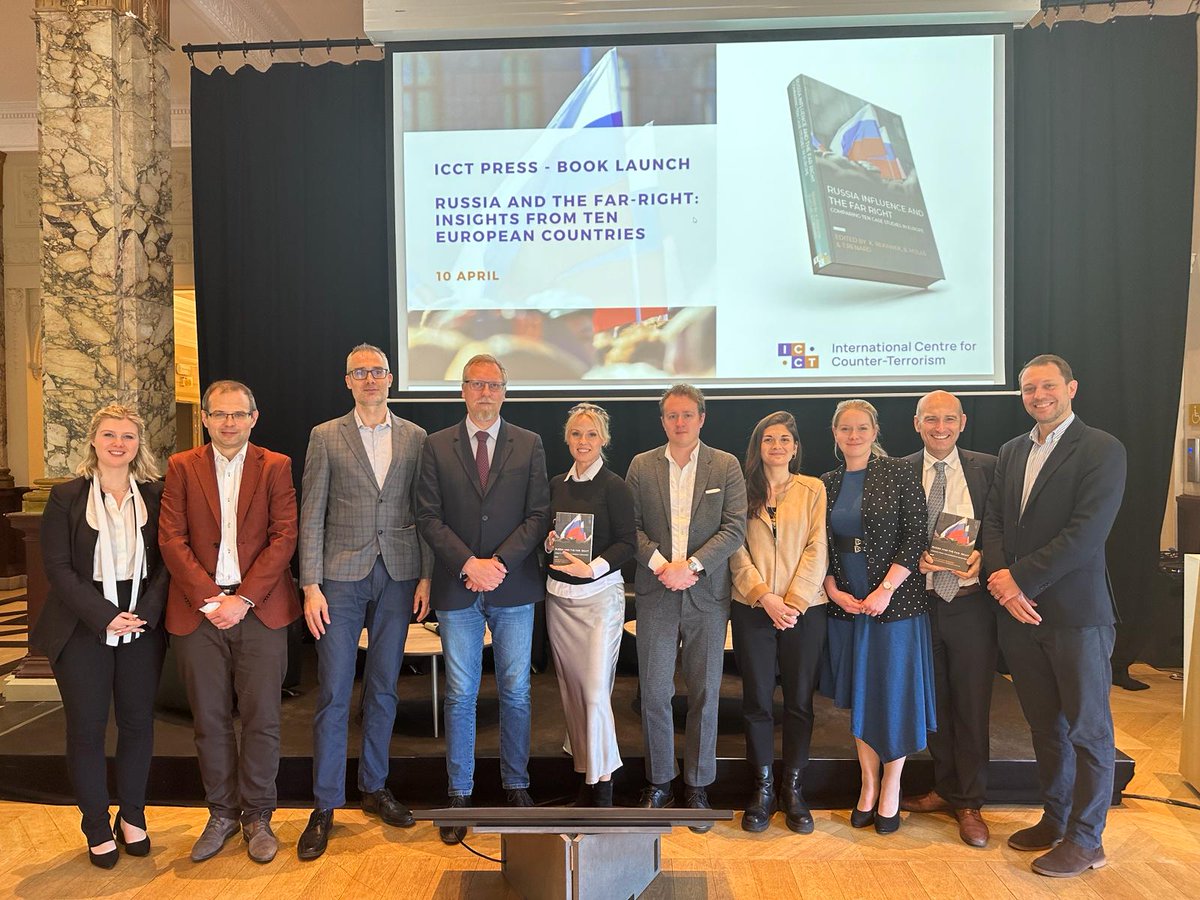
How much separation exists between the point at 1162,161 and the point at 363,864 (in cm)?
543

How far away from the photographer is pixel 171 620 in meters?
2.90

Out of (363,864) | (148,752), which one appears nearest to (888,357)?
(363,864)

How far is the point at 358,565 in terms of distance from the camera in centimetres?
302

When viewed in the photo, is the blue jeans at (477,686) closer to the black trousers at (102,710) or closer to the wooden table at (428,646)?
the wooden table at (428,646)

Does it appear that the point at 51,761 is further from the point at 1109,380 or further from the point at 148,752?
the point at 1109,380

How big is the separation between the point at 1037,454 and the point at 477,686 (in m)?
2.11

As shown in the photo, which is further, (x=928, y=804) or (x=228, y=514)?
(x=928, y=804)

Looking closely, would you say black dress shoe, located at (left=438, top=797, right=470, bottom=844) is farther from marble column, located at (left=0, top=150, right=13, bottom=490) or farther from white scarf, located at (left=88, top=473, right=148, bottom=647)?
marble column, located at (left=0, top=150, right=13, bottom=490)

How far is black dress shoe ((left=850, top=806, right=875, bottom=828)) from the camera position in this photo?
3.15 m

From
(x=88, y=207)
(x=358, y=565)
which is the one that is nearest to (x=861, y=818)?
(x=358, y=565)

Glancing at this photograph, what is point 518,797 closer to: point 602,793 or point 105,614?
point 602,793

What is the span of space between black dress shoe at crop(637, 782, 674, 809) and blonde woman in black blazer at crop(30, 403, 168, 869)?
1718mm

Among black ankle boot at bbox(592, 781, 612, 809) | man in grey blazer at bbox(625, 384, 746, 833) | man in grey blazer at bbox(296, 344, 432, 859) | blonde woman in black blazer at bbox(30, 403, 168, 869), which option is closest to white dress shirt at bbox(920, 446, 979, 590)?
man in grey blazer at bbox(625, 384, 746, 833)

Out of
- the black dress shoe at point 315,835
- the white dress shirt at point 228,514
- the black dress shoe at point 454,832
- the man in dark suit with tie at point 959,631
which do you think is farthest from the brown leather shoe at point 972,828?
the white dress shirt at point 228,514
